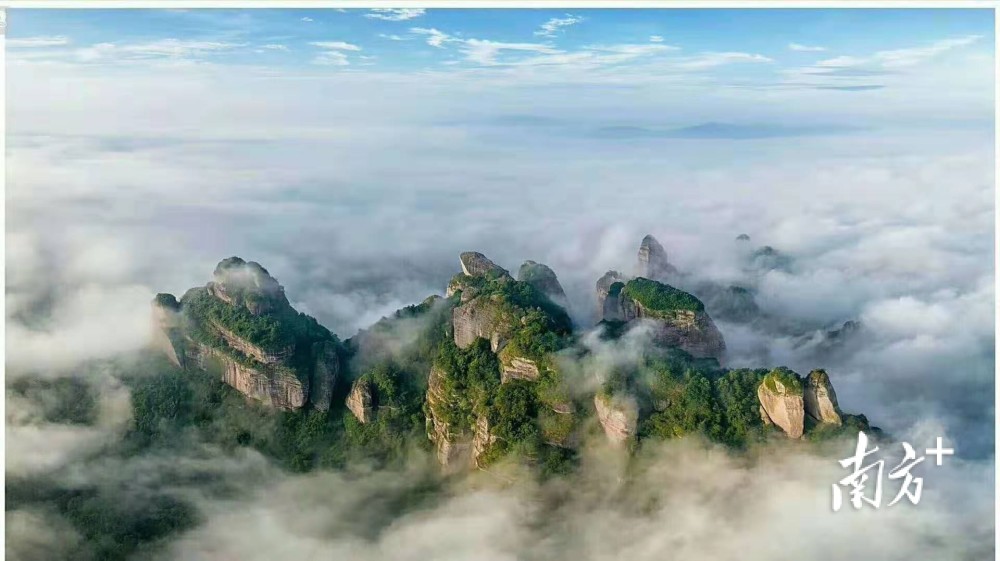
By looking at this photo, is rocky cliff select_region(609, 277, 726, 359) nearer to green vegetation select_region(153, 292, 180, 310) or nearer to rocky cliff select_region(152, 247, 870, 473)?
rocky cliff select_region(152, 247, 870, 473)

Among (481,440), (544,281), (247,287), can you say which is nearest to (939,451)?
(481,440)

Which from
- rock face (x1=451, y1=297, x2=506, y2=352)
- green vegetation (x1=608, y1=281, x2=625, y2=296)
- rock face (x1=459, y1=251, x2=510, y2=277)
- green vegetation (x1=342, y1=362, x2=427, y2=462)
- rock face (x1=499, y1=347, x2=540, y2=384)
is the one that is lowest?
green vegetation (x1=342, y1=362, x2=427, y2=462)

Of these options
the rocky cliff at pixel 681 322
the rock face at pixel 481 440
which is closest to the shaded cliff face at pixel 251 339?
the rock face at pixel 481 440

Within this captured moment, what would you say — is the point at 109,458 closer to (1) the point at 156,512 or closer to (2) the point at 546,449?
(1) the point at 156,512

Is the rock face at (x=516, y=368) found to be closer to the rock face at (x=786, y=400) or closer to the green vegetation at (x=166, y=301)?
the rock face at (x=786, y=400)

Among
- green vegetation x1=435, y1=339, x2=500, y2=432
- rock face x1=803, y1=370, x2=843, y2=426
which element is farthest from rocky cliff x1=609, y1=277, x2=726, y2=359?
green vegetation x1=435, y1=339, x2=500, y2=432

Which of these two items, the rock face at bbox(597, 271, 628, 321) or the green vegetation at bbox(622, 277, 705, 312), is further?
the rock face at bbox(597, 271, 628, 321)
